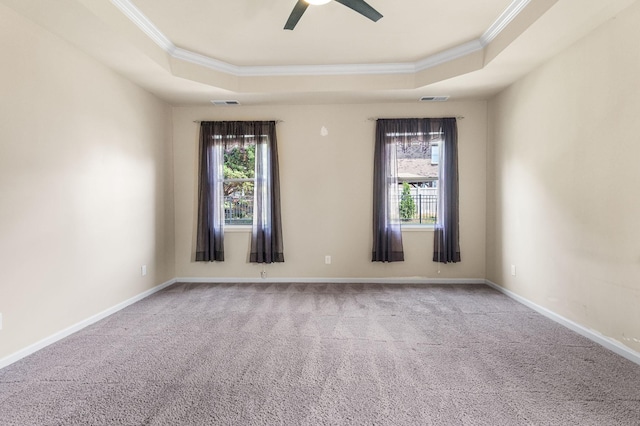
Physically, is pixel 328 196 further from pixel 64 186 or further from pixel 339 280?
pixel 64 186

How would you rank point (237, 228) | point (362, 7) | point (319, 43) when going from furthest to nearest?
point (237, 228)
point (319, 43)
point (362, 7)

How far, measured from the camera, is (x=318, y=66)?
381 cm

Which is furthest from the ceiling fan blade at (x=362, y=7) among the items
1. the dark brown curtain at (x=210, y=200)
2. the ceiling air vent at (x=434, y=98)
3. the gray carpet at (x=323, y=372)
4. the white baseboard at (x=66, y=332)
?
→ the white baseboard at (x=66, y=332)

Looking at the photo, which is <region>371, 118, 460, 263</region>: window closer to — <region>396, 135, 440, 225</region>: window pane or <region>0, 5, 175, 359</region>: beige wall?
<region>396, 135, 440, 225</region>: window pane

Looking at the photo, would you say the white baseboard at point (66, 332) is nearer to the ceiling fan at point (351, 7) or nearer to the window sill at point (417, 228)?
the ceiling fan at point (351, 7)

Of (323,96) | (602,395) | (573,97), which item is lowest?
(602,395)

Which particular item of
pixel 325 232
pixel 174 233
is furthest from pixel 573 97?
pixel 174 233

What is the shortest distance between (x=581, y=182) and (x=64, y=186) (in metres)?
4.49

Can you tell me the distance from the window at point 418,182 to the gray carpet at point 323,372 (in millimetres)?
1521

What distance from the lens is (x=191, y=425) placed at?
1588 mm

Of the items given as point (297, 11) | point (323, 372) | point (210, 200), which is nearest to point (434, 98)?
point (297, 11)

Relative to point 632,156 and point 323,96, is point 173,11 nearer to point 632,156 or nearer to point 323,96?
point 323,96

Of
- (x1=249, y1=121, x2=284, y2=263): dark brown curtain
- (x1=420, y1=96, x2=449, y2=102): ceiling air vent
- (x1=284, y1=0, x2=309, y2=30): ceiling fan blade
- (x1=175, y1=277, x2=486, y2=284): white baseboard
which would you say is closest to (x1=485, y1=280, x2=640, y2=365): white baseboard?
(x1=175, y1=277, x2=486, y2=284): white baseboard

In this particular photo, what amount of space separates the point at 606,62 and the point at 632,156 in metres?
0.79
